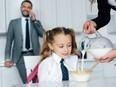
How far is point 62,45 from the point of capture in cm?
214

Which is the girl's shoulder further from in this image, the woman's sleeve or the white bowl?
the white bowl

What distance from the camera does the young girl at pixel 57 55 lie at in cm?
190

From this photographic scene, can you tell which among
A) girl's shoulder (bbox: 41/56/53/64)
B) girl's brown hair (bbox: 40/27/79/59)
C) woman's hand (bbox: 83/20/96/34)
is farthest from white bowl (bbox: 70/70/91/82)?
girl's brown hair (bbox: 40/27/79/59)

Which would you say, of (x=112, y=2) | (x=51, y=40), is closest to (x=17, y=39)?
(x=51, y=40)

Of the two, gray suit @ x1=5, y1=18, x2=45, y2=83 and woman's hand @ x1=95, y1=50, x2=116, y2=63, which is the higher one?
woman's hand @ x1=95, y1=50, x2=116, y2=63

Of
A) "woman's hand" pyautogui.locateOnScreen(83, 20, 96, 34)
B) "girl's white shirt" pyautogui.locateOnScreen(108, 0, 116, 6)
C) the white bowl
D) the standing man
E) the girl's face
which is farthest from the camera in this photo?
the standing man

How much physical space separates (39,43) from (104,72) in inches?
35.5

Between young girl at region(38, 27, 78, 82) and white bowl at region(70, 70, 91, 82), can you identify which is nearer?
white bowl at region(70, 70, 91, 82)

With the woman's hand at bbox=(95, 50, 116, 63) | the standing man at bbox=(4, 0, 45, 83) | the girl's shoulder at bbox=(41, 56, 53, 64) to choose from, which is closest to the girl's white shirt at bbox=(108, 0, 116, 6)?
the woman's hand at bbox=(95, 50, 116, 63)

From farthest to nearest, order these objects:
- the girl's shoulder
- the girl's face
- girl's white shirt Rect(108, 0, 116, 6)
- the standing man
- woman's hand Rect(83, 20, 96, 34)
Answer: the standing man → the girl's face → the girl's shoulder → girl's white shirt Rect(108, 0, 116, 6) → woman's hand Rect(83, 20, 96, 34)

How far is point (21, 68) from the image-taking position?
143 inches

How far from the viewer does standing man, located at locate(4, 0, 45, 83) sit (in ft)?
12.0

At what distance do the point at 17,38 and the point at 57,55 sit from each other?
5.61ft

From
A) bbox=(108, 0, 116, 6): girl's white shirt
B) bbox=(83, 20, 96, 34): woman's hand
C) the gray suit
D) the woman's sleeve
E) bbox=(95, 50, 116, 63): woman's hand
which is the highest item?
bbox=(108, 0, 116, 6): girl's white shirt
